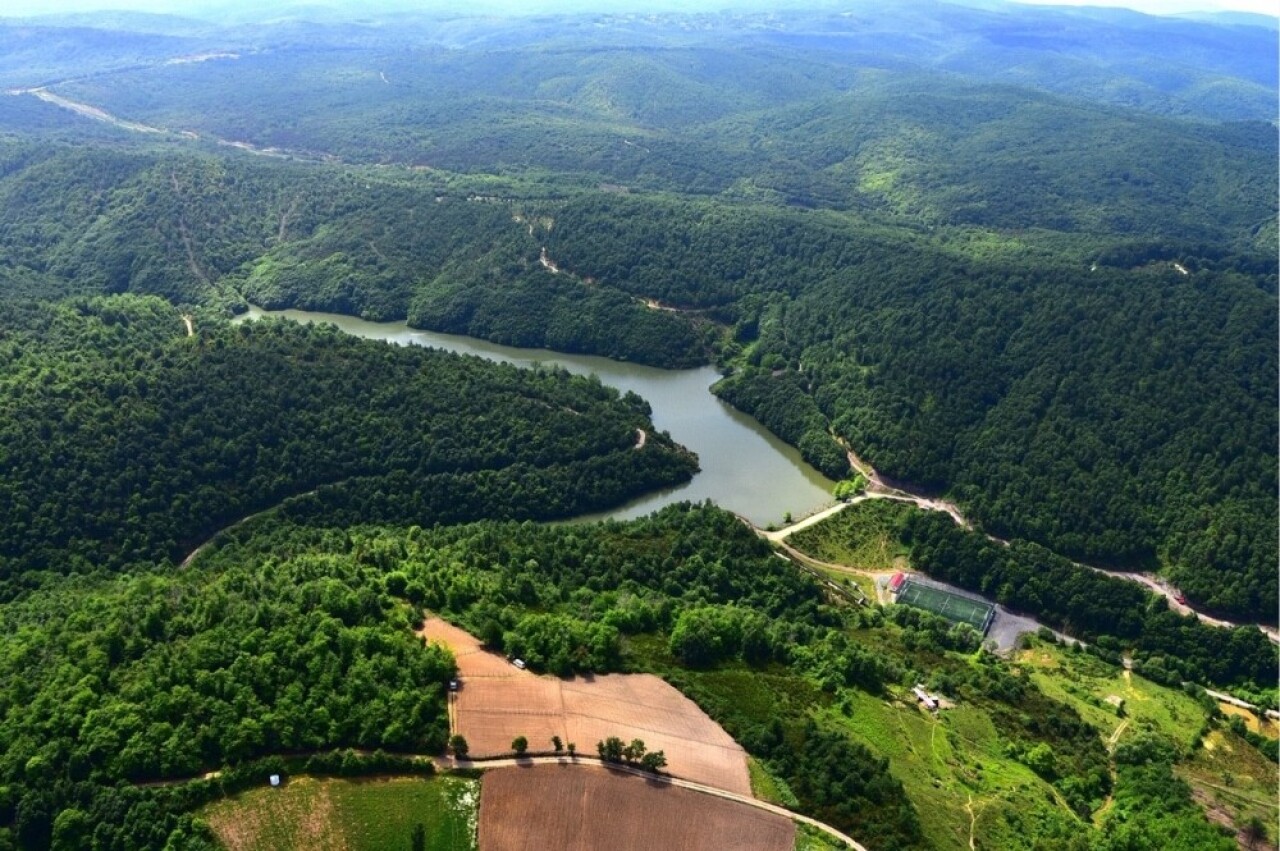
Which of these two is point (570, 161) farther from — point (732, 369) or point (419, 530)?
point (419, 530)

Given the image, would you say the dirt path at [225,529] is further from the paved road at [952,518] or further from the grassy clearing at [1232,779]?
the grassy clearing at [1232,779]

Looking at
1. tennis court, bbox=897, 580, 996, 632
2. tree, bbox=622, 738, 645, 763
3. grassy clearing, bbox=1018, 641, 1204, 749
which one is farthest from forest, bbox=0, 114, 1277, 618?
tree, bbox=622, 738, 645, 763

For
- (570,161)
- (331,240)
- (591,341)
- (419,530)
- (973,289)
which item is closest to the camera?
(419,530)

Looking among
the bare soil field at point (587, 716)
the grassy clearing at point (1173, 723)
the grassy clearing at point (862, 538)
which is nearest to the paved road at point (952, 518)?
the grassy clearing at point (862, 538)

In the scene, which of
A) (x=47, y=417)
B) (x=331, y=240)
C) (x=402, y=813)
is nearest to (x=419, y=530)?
(x=47, y=417)

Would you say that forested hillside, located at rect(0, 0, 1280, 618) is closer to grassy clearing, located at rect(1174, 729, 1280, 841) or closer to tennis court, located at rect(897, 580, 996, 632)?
tennis court, located at rect(897, 580, 996, 632)
